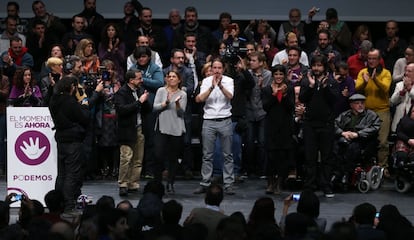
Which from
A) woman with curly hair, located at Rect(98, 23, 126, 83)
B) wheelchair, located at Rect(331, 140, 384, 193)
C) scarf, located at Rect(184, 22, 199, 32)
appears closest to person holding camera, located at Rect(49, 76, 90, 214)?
woman with curly hair, located at Rect(98, 23, 126, 83)

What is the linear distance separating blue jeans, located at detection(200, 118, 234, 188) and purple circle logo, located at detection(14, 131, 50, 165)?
2224mm

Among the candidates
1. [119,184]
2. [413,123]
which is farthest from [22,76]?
[413,123]

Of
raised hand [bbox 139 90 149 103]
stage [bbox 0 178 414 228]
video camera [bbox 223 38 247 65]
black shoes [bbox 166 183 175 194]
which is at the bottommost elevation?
stage [bbox 0 178 414 228]

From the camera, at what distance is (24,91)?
14898 millimetres

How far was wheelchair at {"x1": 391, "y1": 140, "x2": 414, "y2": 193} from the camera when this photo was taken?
14039mm

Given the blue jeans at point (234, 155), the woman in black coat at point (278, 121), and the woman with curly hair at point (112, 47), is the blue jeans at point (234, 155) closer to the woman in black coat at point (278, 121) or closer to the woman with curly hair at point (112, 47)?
the woman in black coat at point (278, 121)

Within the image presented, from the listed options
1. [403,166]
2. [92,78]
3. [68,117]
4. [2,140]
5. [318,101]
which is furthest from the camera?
[2,140]

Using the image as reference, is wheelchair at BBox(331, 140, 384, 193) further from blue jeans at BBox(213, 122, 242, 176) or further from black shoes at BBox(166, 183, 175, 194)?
black shoes at BBox(166, 183, 175, 194)

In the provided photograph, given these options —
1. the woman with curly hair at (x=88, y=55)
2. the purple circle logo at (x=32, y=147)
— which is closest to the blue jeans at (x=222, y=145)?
the woman with curly hair at (x=88, y=55)

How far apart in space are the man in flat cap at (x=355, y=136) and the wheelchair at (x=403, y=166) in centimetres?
34

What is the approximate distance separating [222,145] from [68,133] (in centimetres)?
247

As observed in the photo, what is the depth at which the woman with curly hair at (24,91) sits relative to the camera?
14820 millimetres

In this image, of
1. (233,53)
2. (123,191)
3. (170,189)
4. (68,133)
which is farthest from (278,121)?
(68,133)

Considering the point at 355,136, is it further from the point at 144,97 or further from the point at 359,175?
the point at 144,97
